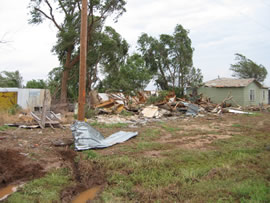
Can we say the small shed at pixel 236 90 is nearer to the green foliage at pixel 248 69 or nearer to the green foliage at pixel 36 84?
the green foliage at pixel 248 69

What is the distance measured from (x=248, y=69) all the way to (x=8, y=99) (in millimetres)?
36884

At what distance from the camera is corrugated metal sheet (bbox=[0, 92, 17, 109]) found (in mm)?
16094

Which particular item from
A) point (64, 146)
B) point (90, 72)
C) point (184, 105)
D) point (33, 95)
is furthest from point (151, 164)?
point (90, 72)

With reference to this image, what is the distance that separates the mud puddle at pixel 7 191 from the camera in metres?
3.48

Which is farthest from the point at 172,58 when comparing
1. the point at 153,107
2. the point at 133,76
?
the point at 153,107

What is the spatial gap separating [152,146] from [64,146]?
2.66 m

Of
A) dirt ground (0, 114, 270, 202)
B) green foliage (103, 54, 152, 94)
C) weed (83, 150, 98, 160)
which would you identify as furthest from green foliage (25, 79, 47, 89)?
weed (83, 150, 98, 160)

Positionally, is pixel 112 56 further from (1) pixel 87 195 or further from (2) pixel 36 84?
(1) pixel 87 195

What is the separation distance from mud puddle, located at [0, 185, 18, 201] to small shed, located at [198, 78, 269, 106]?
2334 cm

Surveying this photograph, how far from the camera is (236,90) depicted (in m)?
24.7

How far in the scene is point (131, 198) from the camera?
3.56 metres

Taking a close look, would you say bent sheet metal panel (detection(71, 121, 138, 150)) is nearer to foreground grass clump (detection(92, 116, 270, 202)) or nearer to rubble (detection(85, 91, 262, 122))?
foreground grass clump (detection(92, 116, 270, 202))

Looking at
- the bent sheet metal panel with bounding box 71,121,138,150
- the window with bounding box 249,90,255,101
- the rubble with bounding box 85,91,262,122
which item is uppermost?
the window with bounding box 249,90,255,101

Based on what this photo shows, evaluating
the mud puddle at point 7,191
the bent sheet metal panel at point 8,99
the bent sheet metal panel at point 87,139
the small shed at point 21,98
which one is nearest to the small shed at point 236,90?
the small shed at point 21,98
